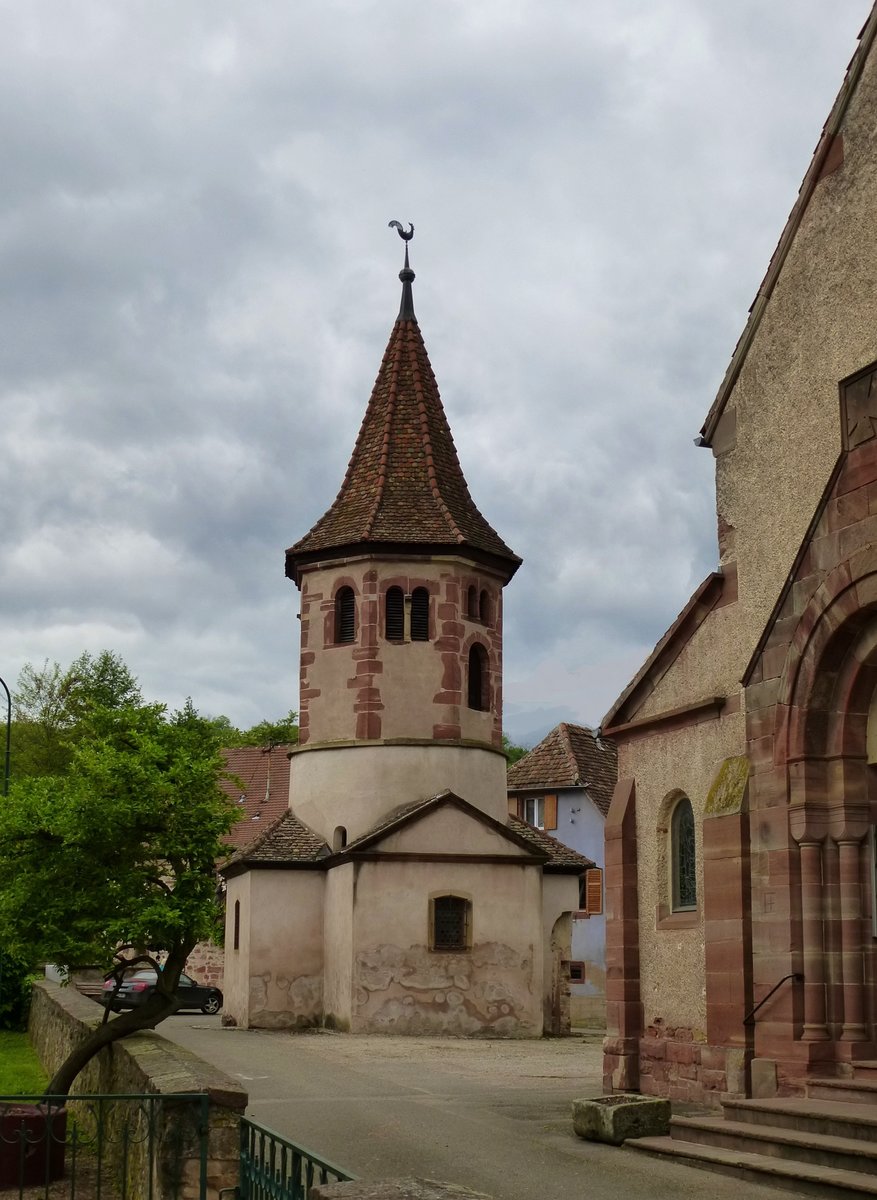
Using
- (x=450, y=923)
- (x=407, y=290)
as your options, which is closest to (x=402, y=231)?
(x=407, y=290)

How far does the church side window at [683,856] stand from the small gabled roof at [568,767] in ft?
97.2

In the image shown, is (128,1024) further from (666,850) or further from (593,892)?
(593,892)

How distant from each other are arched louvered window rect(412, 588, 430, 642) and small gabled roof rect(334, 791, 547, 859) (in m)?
3.72

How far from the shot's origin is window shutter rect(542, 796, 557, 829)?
48812 mm

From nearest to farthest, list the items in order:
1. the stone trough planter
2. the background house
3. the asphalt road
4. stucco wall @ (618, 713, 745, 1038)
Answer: the asphalt road → the stone trough planter → stucco wall @ (618, 713, 745, 1038) → the background house

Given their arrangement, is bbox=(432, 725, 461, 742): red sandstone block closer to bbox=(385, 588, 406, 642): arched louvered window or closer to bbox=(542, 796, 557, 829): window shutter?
bbox=(385, 588, 406, 642): arched louvered window

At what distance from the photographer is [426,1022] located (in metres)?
30.7

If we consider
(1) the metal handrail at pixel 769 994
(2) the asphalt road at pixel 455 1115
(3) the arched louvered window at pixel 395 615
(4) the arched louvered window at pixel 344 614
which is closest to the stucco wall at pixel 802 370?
(1) the metal handrail at pixel 769 994

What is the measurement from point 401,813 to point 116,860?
16.6m

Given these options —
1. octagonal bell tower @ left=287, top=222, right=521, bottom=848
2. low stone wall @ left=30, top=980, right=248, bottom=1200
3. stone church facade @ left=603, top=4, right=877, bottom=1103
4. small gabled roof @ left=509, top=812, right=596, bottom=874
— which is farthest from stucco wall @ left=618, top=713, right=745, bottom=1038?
octagonal bell tower @ left=287, top=222, right=521, bottom=848

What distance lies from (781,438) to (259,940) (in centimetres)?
2046

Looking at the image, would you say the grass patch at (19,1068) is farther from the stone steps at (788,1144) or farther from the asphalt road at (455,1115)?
the stone steps at (788,1144)

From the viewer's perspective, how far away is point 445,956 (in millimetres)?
31156

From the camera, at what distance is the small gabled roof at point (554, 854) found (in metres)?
33.2
